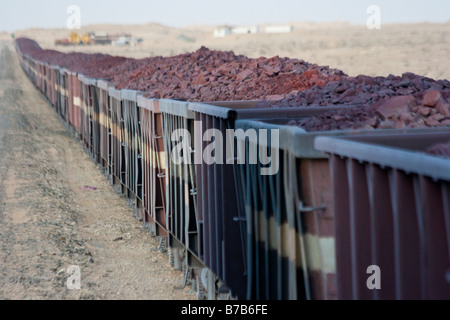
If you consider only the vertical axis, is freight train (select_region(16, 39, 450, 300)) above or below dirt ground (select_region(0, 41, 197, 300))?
above

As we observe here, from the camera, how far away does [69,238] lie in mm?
10461

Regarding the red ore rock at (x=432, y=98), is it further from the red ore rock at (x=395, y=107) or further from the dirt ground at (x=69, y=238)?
the dirt ground at (x=69, y=238)

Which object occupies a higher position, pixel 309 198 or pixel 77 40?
pixel 77 40

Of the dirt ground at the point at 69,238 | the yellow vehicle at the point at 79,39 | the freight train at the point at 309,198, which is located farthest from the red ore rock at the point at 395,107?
the yellow vehicle at the point at 79,39

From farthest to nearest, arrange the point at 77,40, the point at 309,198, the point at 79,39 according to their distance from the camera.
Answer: the point at 79,39, the point at 77,40, the point at 309,198

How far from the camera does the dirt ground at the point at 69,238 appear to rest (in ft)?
26.3

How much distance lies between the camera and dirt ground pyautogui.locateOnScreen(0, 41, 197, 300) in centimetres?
802

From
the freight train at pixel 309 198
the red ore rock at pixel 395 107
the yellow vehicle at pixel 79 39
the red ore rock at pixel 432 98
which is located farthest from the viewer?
the yellow vehicle at pixel 79 39

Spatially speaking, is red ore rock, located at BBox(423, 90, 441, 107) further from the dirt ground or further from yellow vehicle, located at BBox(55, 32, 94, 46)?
yellow vehicle, located at BBox(55, 32, 94, 46)

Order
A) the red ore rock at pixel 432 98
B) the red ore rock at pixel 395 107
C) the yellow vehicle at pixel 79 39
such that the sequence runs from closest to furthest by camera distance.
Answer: the red ore rock at pixel 395 107 < the red ore rock at pixel 432 98 < the yellow vehicle at pixel 79 39

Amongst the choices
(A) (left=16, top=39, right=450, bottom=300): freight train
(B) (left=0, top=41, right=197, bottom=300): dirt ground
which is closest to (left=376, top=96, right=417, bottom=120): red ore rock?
(A) (left=16, top=39, right=450, bottom=300): freight train

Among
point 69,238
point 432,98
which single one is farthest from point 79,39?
point 432,98

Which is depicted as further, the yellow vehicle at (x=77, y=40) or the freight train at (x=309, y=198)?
the yellow vehicle at (x=77, y=40)

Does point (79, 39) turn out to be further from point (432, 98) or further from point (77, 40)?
point (432, 98)
